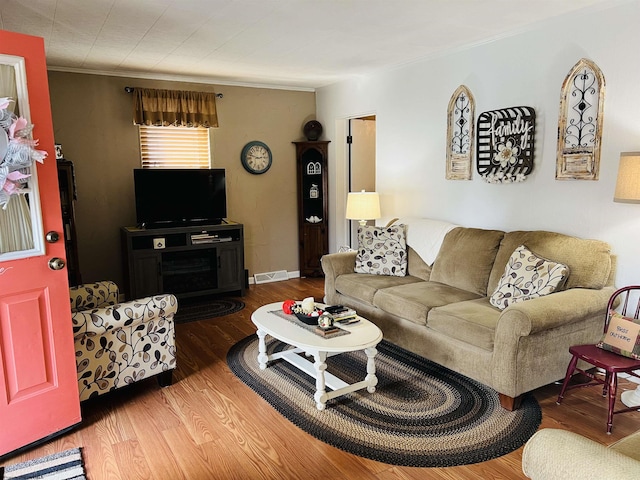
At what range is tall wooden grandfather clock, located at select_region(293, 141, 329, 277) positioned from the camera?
6000 mm

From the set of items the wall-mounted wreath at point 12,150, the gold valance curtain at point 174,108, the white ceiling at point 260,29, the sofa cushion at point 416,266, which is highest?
the white ceiling at point 260,29

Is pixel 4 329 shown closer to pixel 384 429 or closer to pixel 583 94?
pixel 384 429

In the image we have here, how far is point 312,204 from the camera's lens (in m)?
6.12

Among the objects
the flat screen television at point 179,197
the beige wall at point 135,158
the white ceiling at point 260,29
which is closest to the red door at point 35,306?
the white ceiling at point 260,29

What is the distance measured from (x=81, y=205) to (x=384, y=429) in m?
3.87

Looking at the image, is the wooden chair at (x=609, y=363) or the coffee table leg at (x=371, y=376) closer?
the wooden chair at (x=609, y=363)

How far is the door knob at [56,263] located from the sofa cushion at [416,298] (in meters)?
2.21

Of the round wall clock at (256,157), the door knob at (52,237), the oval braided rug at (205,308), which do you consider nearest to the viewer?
the door knob at (52,237)

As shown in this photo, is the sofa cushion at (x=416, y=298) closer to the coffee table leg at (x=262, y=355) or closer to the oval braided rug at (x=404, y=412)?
the oval braided rug at (x=404, y=412)

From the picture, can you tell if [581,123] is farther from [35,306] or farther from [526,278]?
[35,306]

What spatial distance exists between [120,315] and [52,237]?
62 cm

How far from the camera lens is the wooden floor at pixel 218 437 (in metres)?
2.30

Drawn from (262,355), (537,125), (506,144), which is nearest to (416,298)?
(262,355)

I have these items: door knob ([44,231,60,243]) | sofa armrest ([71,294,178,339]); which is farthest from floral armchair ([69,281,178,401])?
door knob ([44,231,60,243])
